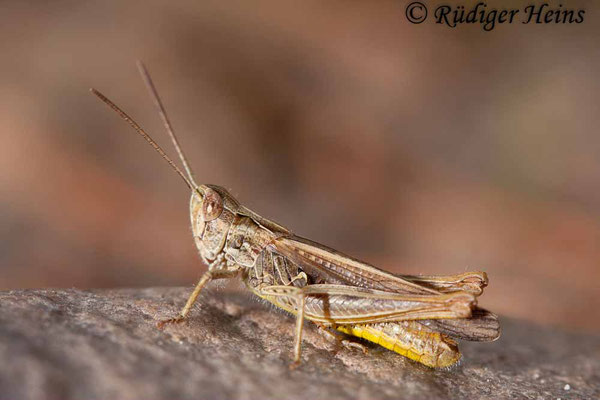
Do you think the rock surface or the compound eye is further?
the compound eye

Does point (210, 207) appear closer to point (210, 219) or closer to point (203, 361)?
point (210, 219)

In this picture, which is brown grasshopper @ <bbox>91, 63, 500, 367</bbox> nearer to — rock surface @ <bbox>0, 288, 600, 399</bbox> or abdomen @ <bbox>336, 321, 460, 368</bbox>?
abdomen @ <bbox>336, 321, 460, 368</bbox>

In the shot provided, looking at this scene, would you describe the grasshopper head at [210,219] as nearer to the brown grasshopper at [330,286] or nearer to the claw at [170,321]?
the brown grasshopper at [330,286]

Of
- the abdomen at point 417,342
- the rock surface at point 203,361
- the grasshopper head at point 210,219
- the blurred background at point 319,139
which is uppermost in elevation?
the blurred background at point 319,139

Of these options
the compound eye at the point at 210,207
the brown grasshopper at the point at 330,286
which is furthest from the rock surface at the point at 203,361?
the compound eye at the point at 210,207

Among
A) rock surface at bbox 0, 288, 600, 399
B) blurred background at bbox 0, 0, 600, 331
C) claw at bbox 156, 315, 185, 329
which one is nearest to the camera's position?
rock surface at bbox 0, 288, 600, 399

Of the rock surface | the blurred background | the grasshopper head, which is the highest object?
the blurred background

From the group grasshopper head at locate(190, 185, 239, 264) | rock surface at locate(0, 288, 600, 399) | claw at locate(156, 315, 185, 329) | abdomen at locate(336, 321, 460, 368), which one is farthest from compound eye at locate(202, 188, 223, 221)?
abdomen at locate(336, 321, 460, 368)

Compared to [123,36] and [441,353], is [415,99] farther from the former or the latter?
[441,353]

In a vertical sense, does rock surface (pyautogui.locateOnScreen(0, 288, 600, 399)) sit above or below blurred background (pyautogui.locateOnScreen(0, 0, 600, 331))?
below

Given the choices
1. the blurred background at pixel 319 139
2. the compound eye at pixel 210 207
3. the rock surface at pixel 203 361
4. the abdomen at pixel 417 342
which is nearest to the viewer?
the rock surface at pixel 203 361
